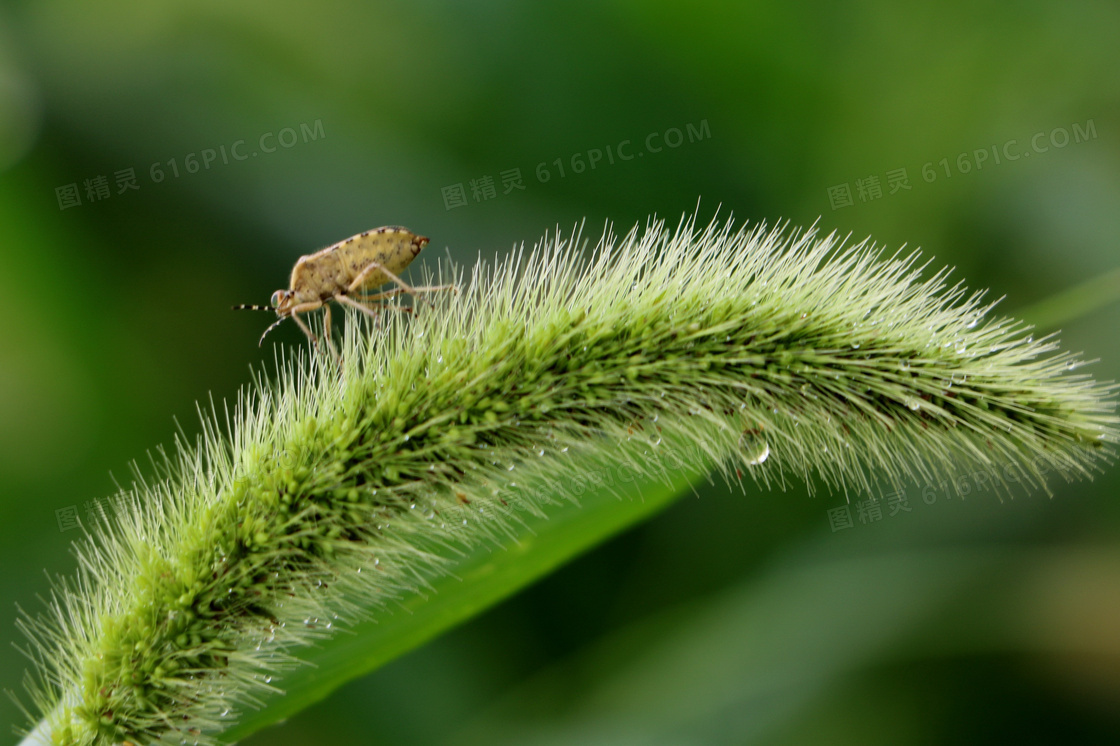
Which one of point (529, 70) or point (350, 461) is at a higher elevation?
point (529, 70)

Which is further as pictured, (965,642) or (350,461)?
(965,642)

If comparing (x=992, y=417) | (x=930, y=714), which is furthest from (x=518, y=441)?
(x=930, y=714)

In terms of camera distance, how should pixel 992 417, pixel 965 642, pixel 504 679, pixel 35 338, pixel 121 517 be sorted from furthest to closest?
pixel 35 338 < pixel 504 679 < pixel 965 642 < pixel 121 517 < pixel 992 417

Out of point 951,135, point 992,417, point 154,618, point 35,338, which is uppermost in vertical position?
point 35,338

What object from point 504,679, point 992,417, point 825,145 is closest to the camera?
point 992,417

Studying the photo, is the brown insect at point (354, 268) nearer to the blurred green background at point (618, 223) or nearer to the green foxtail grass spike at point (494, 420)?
the green foxtail grass spike at point (494, 420)

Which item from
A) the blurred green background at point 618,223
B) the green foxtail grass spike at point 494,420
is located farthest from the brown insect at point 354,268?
the blurred green background at point 618,223

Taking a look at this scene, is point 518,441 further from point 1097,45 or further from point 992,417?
point 1097,45
